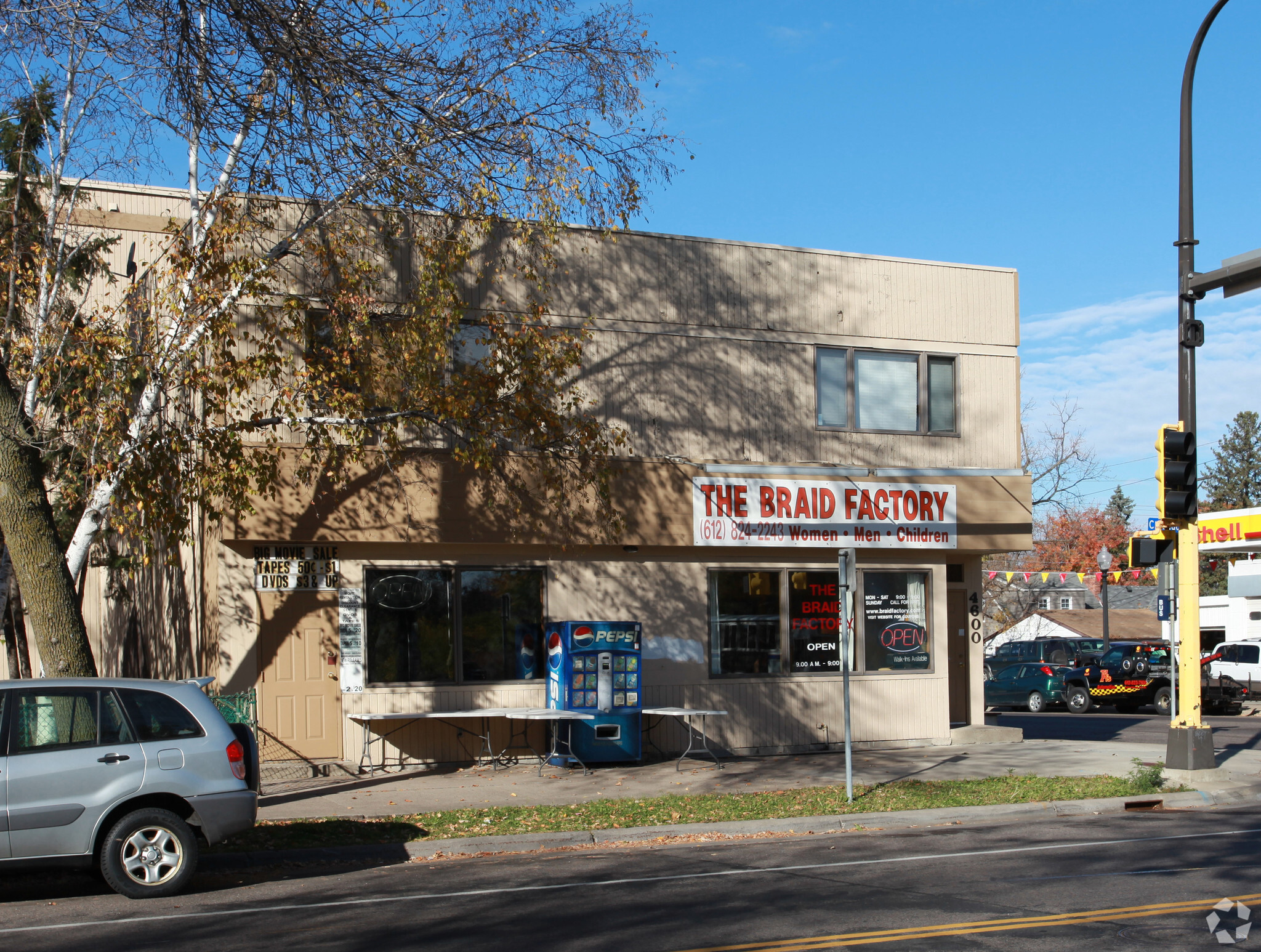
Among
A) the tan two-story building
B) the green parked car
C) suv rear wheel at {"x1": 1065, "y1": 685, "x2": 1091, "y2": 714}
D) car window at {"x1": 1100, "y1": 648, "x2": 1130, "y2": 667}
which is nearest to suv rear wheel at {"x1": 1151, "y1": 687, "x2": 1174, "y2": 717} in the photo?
car window at {"x1": 1100, "y1": 648, "x2": 1130, "y2": 667}

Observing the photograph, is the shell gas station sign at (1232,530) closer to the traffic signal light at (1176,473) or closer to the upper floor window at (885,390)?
the upper floor window at (885,390)

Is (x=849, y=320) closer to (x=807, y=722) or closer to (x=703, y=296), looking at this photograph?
(x=703, y=296)

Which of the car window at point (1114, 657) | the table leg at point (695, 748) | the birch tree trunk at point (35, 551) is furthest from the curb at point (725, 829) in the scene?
the car window at point (1114, 657)

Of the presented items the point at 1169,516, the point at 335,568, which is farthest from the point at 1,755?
the point at 1169,516

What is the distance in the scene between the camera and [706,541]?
56.0 feet

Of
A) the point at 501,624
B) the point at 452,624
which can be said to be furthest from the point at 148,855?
the point at 501,624

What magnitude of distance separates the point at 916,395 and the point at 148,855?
13227mm

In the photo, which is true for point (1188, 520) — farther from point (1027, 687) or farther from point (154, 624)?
point (1027, 687)

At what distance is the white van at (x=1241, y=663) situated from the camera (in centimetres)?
2995

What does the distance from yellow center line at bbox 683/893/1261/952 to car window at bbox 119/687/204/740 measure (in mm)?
4592

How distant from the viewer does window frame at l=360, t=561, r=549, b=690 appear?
15.7 meters

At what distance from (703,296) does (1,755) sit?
11.6 meters

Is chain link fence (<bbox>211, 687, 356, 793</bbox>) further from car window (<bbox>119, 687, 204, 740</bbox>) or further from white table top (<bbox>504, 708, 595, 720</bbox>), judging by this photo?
car window (<bbox>119, 687, 204, 740</bbox>)

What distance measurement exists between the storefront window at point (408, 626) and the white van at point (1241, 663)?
2186 cm
